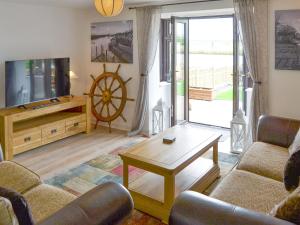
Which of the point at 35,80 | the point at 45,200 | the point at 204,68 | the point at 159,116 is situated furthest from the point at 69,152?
the point at 204,68

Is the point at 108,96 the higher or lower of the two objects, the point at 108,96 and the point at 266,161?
the higher

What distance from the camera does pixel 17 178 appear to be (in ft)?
7.21

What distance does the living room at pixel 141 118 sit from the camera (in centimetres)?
183

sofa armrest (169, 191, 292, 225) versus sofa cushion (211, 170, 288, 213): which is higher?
sofa armrest (169, 191, 292, 225)

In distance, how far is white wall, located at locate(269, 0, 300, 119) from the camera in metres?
3.66

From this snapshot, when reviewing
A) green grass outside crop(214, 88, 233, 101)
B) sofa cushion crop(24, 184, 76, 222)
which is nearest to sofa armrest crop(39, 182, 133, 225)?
sofa cushion crop(24, 184, 76, 222)

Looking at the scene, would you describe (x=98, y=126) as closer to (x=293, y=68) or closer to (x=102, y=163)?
(x=102, y=163)

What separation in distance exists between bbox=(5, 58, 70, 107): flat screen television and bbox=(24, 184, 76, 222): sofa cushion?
2348mm

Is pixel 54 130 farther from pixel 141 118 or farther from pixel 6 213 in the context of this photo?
pixel 6 213

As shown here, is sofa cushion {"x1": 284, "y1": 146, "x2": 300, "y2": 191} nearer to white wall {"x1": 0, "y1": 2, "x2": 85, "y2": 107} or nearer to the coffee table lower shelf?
the coffee table lower shelf

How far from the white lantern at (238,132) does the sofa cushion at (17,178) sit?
8.84 ft

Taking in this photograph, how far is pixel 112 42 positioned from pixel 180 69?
1279 mm

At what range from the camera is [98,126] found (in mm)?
5461

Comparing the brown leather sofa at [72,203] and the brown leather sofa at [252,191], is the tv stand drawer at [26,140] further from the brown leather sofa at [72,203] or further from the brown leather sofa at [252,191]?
the brown leather sofa at [252,191]
